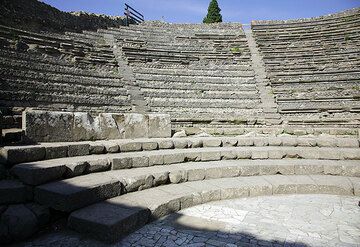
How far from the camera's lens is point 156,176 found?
4145 millimetres

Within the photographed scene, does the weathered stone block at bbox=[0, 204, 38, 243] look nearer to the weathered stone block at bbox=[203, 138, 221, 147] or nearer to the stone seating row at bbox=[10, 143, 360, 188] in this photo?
the stone seating row at bbox=[10, 143, 360, 188]

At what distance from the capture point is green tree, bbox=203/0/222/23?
3062 centimetres

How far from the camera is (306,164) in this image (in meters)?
5.31

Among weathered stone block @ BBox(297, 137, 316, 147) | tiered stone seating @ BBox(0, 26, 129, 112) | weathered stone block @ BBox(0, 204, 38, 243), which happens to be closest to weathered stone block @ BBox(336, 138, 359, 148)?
weathered stone block @ BBox(297, 137, 316, 147)

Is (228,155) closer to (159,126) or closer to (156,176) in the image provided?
(159,126)

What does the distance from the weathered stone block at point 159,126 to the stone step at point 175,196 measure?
75.7 inches

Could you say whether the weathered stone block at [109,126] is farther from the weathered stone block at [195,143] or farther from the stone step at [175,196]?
the stone step at [175,196]

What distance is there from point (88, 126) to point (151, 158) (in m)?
1.42

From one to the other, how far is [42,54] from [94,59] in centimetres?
225

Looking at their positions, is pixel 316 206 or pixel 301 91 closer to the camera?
pixel 316 206

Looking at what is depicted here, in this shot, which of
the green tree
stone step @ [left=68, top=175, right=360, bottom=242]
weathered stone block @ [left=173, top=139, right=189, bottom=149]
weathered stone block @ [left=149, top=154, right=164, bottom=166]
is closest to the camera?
stone step @ [left=68, top=175, right=360, bottom=242]

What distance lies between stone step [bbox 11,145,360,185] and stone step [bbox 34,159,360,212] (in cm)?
13

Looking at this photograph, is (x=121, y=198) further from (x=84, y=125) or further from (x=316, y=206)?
(x=316, y=206)

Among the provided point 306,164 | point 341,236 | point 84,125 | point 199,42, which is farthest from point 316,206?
point 199,42
